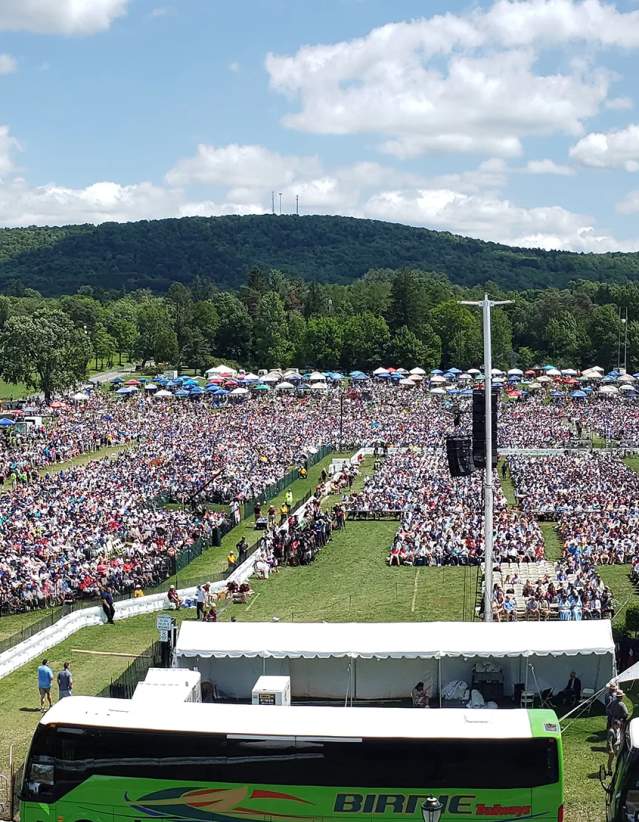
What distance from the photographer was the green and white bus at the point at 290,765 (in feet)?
43.4

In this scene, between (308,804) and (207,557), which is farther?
Result: (207,557)

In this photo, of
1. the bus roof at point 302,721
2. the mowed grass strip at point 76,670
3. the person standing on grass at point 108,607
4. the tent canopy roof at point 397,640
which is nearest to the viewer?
the bus roof at point 302,721

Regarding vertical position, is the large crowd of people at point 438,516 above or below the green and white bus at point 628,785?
below

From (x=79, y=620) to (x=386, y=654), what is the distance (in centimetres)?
1086

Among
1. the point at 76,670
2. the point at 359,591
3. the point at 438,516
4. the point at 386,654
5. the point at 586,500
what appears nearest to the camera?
the point at 386,654

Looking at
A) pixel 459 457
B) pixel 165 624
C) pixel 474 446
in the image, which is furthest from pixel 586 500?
pixel 165 624

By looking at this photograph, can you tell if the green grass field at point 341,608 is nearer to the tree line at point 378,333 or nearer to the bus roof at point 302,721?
the bus roof at point 302,721

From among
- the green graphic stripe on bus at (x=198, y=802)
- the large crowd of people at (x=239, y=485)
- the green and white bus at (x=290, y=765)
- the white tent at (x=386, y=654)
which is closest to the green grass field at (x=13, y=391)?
the large crowd of people at (x=239, y=485)

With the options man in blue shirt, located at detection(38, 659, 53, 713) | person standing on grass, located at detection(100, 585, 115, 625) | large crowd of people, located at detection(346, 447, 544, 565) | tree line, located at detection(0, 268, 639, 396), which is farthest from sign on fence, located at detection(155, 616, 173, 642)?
tree line, located at detection(0, 268, 639, 396)

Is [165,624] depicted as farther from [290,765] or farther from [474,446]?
[290,765]

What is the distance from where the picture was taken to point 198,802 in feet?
44.8

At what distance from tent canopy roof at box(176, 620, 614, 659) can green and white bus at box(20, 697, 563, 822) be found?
4.71 m

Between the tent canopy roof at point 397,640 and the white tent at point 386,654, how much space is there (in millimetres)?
18

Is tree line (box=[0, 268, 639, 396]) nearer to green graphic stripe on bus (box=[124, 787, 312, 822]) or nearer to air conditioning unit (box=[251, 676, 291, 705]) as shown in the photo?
air conditioning unit (box=[251, 676, 291, 705])
